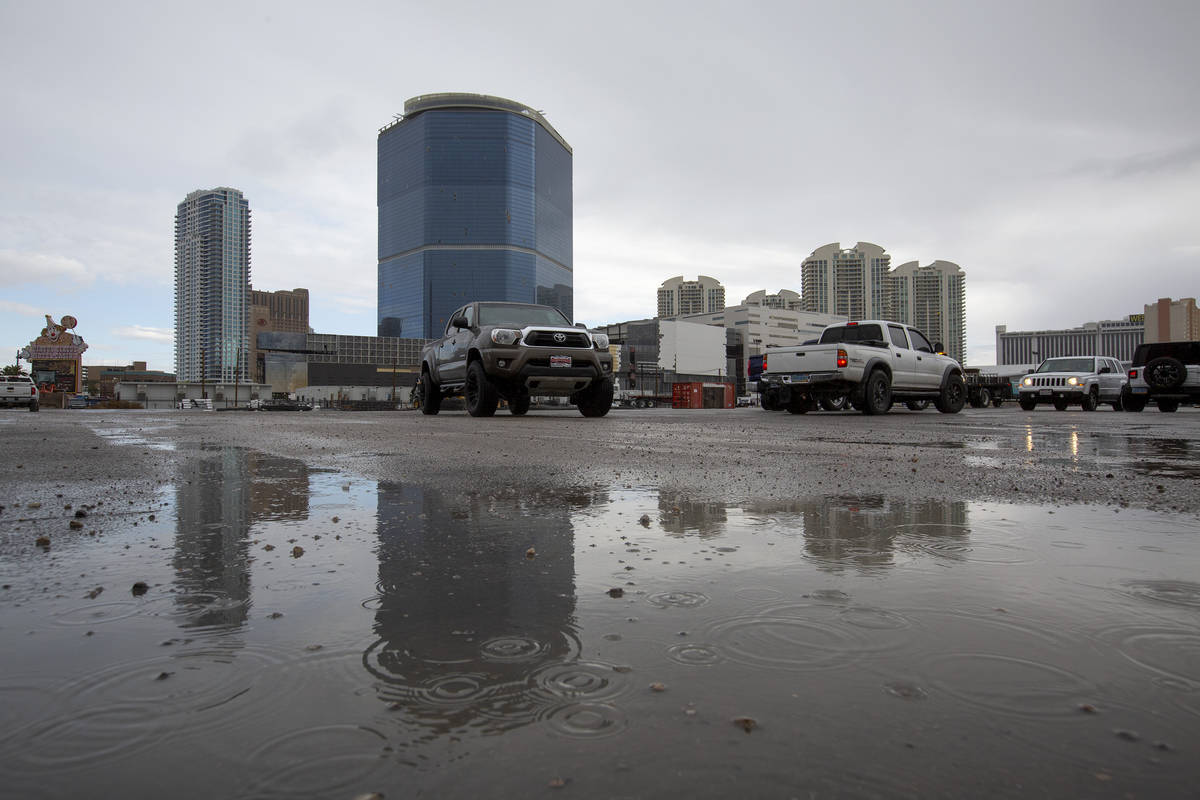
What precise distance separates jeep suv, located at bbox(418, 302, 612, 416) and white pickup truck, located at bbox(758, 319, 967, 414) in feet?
12.9

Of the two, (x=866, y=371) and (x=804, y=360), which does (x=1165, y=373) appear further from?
(x=804, y=360)

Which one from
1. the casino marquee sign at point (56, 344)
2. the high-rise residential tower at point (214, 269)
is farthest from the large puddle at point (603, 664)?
the high-rise residential tower at point (214, 269)

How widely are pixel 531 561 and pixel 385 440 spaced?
5.32 meters

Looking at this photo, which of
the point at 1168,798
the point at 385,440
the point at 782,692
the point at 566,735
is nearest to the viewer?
the point at 1168,798

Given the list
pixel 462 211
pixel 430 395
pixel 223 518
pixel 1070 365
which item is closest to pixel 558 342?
pixel 430 395

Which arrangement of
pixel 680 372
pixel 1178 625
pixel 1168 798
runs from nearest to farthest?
pixel 1168 798
pixel 1178 625
pixel 680 372

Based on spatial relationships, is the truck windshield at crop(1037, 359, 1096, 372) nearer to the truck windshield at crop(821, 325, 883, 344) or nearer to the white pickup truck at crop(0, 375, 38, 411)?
the truck windshield at crop(821, 325, 883, 344)

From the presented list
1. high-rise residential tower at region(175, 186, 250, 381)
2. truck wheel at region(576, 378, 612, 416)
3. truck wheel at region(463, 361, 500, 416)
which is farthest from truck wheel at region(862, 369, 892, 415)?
high-rise residential tower at region(175, 186, 250, 381)

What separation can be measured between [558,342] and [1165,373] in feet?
45.8

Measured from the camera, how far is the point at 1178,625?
1361 millimetres

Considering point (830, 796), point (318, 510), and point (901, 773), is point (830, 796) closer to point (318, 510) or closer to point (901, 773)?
point (901, 773)

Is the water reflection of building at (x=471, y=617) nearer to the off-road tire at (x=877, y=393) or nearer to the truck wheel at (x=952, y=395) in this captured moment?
the off-road tire at (x=877, y=393)

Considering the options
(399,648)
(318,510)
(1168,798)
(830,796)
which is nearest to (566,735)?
(830,796)

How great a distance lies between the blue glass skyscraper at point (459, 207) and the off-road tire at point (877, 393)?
144100 mm
